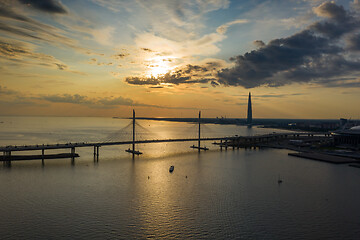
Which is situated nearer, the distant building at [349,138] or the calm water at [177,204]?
the calm water at [177,204]

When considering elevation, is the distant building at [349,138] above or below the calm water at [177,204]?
above

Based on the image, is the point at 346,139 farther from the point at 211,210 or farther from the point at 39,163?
the point at 39,163

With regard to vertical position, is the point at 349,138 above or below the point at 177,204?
above

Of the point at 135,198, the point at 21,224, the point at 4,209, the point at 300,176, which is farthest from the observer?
the point at 300,176

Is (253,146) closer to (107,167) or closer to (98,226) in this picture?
(107,167)

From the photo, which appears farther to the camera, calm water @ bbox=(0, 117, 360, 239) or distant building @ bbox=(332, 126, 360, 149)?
distant building @ bbox=(332, 126, 360, 149)

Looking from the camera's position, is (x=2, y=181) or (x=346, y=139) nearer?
(x=2, y=181)

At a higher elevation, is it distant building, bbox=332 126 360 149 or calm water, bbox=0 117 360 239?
distant building, bbox=332 126 360 149

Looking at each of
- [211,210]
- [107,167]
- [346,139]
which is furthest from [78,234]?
[346,139]

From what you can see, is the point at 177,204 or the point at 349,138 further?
the point at 349,138

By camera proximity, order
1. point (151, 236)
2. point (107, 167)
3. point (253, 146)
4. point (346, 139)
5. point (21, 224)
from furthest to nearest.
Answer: point (253, 146) → point (346, 139) → point (107, 167) → point (21, 224) → point (151, 236)
